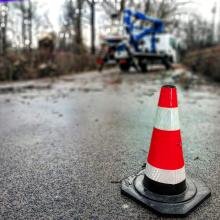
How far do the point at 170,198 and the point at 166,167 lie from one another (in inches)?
8.1

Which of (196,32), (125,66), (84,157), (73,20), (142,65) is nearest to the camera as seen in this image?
(84,157)

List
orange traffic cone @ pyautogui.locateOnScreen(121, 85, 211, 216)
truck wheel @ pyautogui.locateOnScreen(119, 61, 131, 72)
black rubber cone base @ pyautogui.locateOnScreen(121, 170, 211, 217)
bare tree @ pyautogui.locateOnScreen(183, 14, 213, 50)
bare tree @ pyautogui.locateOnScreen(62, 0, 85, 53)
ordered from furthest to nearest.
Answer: bare tree @ pyautogui.locateOnScreen(183, 14, 213, 50) → bare tree @ pyautogui.locateOnScreen(62, 0, 85, 53) → truck wheel @ pyautogui.locateOnScreen(119, 61, 131, 72) → orange traffic cone @ pyautogui.locateOnScreen(121, 85, 211, 216) → black rubber cone base @ pyautogui.locateOnScreen(121, 170, 211, 217)

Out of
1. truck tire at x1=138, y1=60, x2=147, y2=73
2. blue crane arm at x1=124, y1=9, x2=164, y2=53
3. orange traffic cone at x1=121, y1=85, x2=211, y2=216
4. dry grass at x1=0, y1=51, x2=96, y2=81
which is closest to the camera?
orange traffic cone at x1=121, y1=85, x2=211, y2=216

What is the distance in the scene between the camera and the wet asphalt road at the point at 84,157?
1551mm

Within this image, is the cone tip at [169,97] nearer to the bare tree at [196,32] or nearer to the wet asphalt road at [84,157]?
the wet asphalt road at [84,157]

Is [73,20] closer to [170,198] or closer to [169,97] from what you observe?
[169,97]

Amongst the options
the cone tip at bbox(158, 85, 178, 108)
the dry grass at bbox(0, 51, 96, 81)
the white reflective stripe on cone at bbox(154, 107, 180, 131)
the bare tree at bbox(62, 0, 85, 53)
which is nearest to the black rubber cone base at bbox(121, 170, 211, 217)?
the white reflective stripe on cone at bbox(154, 107, 180, 131)

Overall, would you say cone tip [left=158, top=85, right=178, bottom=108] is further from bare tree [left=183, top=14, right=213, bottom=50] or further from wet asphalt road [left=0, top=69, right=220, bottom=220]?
bare tree [left=183, top=14, right=213, bottom=50]

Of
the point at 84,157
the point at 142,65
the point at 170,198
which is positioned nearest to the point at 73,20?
the point at 142,65

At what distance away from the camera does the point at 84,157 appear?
7.92ft

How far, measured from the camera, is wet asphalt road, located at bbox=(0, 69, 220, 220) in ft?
5.09

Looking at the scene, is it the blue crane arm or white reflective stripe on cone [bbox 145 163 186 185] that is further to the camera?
the blue crane arm

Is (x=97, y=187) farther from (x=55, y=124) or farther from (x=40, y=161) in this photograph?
(x=55, y=124)

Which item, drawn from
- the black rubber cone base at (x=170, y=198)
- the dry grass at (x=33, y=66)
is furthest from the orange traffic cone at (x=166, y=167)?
the dry grass at (x=33, y=66)
